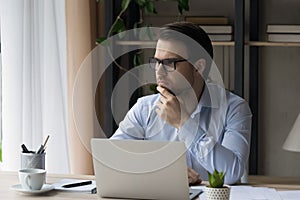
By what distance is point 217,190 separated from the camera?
7.20ft

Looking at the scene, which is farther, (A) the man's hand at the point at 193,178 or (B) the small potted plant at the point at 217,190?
(A) the man's hand at the point at 193,178

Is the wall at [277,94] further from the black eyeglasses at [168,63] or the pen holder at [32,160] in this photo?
the pen holder at [32,160]

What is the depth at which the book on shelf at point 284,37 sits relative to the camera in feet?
12.2

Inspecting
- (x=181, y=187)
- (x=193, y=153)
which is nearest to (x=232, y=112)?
(x=193, y=153)

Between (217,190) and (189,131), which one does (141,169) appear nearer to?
(217,190)

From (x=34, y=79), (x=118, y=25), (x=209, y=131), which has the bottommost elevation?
(x=209, y=131)

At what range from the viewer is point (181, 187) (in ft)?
7.54

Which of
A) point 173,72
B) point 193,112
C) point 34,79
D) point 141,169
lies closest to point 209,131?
point 193,112

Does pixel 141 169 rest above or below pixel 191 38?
below

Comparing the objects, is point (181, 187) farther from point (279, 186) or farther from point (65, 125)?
point (65, 125)

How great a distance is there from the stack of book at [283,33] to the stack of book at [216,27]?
0.22 meters

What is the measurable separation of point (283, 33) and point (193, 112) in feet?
3.39

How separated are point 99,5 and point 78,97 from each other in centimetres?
56

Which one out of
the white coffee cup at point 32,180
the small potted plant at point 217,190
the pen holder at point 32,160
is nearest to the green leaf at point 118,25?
the pen holder at point 32,160
